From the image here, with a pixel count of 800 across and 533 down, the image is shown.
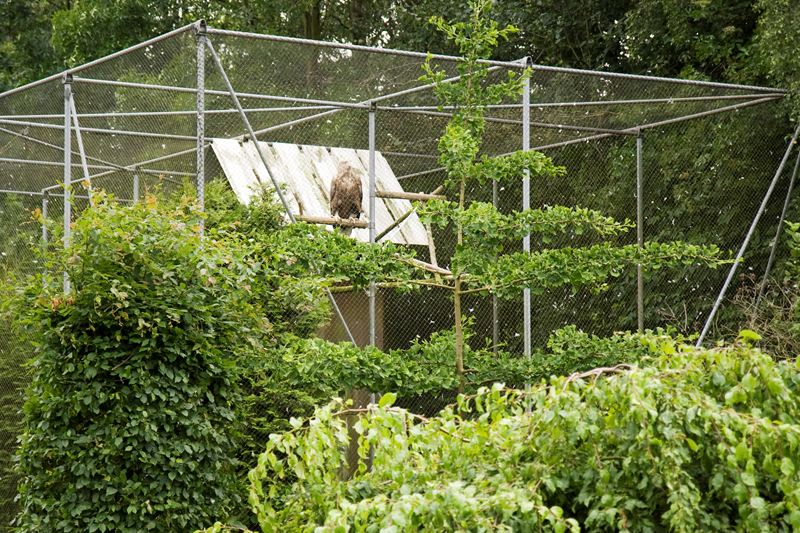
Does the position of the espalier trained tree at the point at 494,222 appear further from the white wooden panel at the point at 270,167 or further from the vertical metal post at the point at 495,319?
the vertical metal post at the point at 495,319

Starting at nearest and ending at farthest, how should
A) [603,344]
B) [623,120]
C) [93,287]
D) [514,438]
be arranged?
1. [514,438]
2. [93,287]
3. [603,344]
4. [623,120]

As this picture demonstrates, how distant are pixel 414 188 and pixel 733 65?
3626mm

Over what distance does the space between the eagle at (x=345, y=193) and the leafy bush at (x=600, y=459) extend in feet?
18.2

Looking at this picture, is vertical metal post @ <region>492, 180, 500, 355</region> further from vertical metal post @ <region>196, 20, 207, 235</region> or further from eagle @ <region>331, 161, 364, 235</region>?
vertical metal post @ <region>196, 20, 207, 235</region>

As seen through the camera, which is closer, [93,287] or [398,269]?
[93,287]

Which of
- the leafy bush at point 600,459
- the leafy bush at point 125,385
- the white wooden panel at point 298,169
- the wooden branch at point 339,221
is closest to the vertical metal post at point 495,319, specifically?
the white wooden panel at point 298,169

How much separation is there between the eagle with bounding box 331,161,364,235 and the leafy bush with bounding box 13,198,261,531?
3188 millimetres

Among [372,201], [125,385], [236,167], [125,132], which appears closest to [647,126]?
[372,201]

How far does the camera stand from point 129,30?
1794cm

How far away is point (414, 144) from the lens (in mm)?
9656

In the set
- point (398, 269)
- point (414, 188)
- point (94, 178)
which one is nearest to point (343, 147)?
point (414, 188)

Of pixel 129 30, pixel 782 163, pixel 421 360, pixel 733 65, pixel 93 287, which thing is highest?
pixel 129 30

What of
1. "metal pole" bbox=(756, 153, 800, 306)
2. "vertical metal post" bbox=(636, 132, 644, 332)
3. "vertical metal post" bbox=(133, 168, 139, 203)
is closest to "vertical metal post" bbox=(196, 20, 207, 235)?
"vertical metal post" bbox=(133, 168, 139, 203)

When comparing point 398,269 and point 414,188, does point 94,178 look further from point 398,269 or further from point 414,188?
point 398,269
